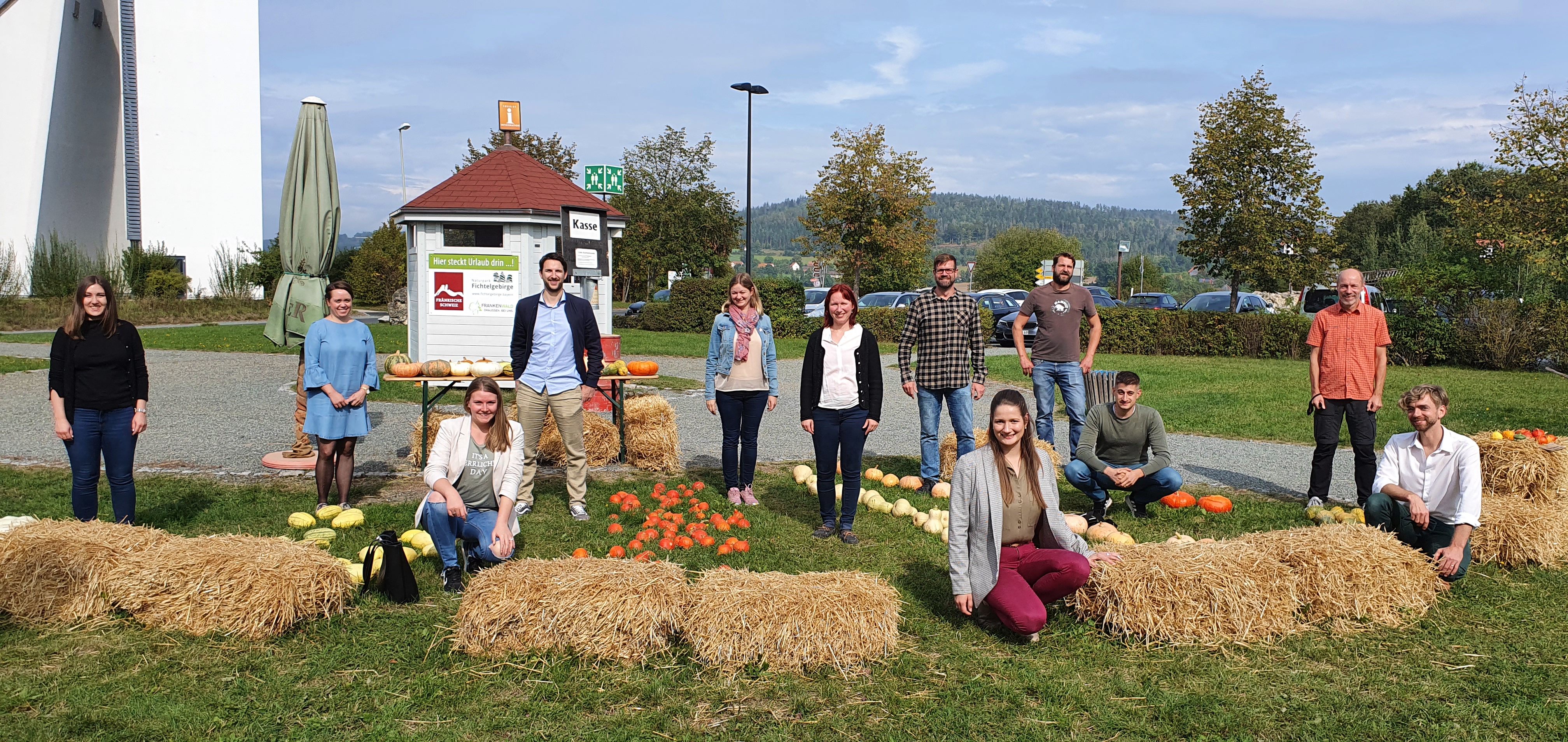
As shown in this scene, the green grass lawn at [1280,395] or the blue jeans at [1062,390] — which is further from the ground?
the blue jeans at [1062,390]

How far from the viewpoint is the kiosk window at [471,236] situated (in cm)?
1240

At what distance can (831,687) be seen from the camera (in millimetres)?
4047

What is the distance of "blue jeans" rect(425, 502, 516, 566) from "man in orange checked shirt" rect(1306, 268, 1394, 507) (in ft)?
19.6

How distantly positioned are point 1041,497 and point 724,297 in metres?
25.7

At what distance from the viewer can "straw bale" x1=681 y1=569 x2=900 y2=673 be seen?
164 inches

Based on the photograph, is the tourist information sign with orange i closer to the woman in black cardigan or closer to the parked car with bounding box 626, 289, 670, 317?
the woman in black cardigan

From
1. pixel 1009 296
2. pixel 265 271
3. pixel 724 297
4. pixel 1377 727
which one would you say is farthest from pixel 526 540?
pixel 265 271

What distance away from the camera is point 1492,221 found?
2222cm

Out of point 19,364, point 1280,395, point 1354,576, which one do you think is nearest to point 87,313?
point 1354,576

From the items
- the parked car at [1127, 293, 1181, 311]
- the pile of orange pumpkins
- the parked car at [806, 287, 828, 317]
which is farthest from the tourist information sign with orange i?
the parked car at [1127, 293, 1181, 311]

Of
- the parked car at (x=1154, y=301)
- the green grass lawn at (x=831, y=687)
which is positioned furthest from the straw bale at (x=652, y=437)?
the parked car at (x=1154, y=301)

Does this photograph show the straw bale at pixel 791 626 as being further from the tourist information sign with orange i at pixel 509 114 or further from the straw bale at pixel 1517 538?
the tourist information sign with orange i at pixel 509 114

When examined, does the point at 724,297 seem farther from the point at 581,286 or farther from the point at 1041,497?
the point at 1041,497

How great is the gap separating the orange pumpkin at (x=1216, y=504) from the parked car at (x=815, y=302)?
2088cm
